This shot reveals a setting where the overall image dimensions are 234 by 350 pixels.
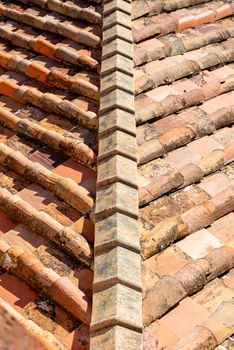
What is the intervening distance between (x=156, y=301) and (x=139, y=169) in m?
1.47

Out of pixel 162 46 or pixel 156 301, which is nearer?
pixel 156 301

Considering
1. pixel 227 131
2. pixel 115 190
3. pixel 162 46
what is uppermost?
pixel 162 46

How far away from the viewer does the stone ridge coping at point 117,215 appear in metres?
2.81

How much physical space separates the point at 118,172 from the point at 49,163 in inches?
32.4

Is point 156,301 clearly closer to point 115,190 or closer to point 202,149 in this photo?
point 115,190

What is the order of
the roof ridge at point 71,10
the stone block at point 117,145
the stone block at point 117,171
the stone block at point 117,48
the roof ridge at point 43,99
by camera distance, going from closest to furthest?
the stone block at point 117,171, the stone block at point 117,145, the roof ridge at point 43,99, the stone block at point 117,48, the roof ridge at point 71,10

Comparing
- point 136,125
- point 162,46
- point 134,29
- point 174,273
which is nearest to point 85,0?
point 134,29

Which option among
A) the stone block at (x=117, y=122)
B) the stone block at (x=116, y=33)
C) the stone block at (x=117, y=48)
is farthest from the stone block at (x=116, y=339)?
the stone block at (x=116, y=33)

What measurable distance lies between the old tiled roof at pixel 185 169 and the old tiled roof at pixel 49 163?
1.59 ft

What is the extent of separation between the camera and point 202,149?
15.5ft

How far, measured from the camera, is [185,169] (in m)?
4.42

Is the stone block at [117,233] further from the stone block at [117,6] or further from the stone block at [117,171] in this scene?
the stone block at [117,6]

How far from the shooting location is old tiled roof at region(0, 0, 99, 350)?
10.3ft

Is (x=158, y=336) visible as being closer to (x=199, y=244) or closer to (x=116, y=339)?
(x=116, y=339)
